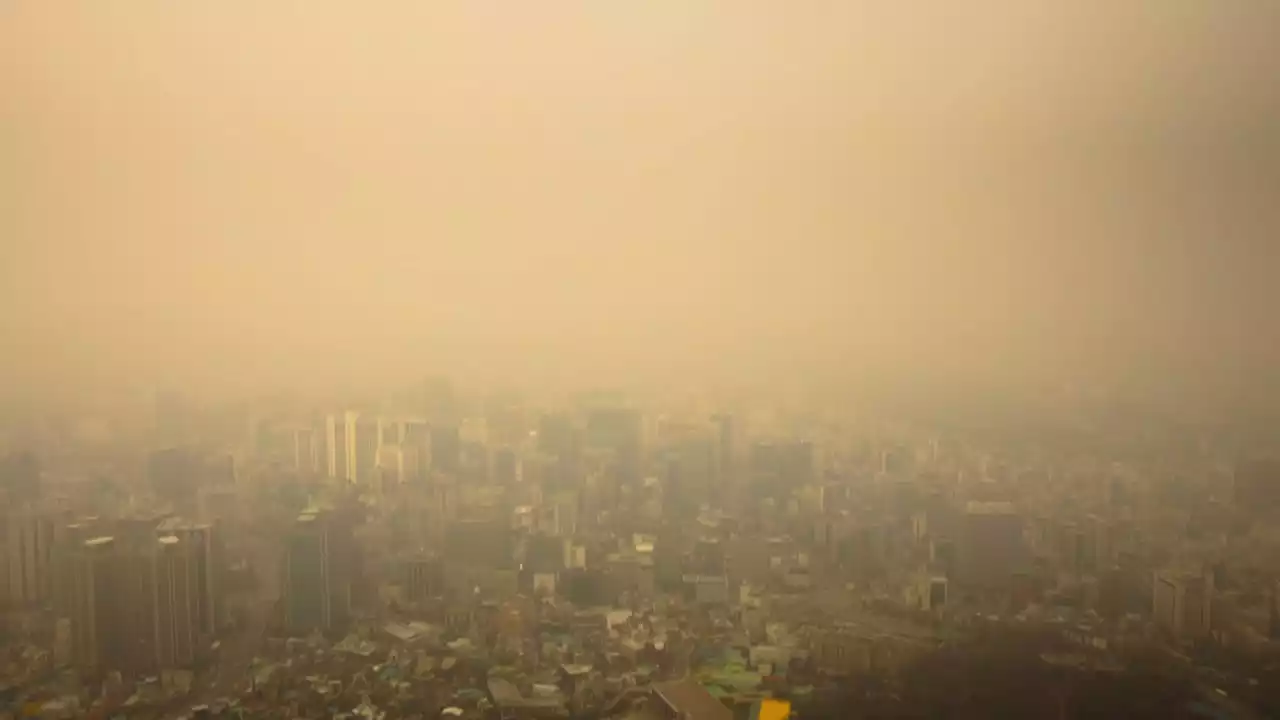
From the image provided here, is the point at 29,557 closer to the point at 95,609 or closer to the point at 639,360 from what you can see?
the point at 95,609

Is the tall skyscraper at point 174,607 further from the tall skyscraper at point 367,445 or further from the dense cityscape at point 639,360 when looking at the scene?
the tall skyscraper at point 367,445

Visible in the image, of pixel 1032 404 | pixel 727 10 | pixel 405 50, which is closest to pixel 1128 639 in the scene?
pixel 1032 404

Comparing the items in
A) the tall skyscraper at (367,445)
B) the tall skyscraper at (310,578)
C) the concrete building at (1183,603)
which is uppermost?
the tall skyscraper at (367,445)

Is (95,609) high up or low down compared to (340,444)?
down

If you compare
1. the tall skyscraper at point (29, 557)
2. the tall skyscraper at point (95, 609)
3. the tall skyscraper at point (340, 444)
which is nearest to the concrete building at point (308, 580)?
the tall skyscraper at point (340, 444)

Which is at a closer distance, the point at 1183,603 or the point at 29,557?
the point at 29,557

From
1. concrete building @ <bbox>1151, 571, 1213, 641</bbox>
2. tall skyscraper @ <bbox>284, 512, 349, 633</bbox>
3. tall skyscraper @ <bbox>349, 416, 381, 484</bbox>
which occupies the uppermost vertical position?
tall skyscraper @ <bbox>349, 416, 381, 484</bbox>

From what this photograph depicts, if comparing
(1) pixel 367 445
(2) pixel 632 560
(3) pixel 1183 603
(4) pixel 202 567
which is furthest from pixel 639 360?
(3) pixel 1183 603

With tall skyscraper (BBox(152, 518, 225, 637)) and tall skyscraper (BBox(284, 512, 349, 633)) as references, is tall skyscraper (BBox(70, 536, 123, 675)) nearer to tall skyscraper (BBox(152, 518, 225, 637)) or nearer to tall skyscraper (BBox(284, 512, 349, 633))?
tall skyscraper (BBox(152, 518, 225, 637))

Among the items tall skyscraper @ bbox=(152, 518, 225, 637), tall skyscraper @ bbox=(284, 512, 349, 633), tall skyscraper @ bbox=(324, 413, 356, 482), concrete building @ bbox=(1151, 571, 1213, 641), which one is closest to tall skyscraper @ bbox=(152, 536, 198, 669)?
tall skyscraper @ bbox=(152, 518, 225, 637)
